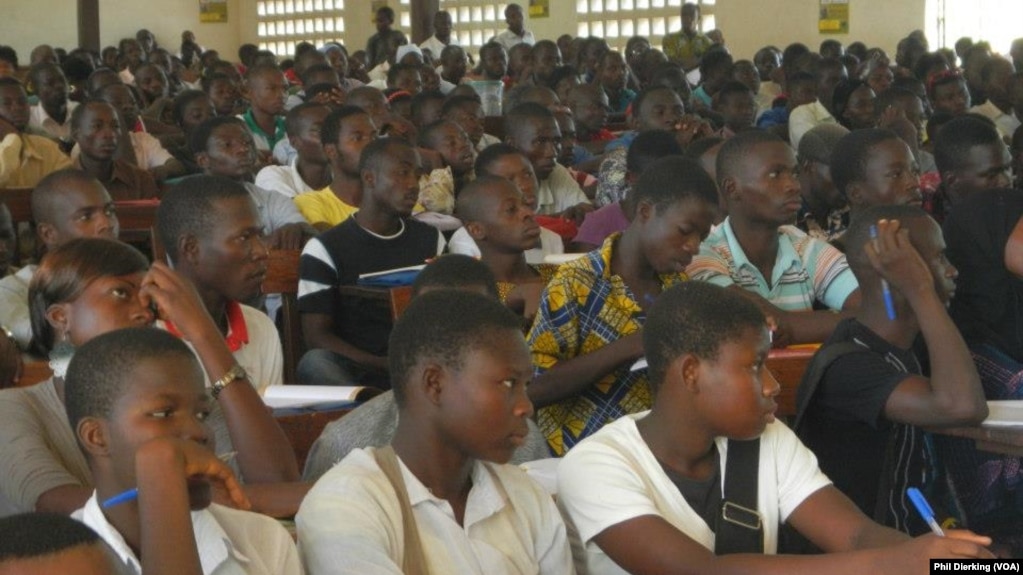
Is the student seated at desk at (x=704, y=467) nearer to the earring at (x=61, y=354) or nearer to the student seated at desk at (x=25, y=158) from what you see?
the earring at (x=61, y=354)

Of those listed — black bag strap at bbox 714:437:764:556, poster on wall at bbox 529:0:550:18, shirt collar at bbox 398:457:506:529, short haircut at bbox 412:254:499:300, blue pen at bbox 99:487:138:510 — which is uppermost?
poster on wall at bbox 529:0:550:18

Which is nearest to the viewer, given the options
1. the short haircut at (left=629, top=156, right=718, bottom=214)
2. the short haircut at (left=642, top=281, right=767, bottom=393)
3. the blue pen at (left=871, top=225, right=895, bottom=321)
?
the short haircut at (left=642, top=281, right=767, bottom=393)

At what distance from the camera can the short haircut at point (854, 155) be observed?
4.74 m

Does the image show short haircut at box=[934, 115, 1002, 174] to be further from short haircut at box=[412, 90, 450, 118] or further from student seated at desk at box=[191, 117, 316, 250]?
short haircut at box=[412, 90, 450, 118]

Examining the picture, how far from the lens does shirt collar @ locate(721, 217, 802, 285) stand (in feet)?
13.5

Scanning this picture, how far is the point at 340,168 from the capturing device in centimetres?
593

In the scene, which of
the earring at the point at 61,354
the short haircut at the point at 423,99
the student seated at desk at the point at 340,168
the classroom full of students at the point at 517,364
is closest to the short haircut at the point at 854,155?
the classroom full of students at the point at 517,364

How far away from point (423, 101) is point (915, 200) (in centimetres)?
439

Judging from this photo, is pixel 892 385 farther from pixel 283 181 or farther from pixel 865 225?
pixel 283 181

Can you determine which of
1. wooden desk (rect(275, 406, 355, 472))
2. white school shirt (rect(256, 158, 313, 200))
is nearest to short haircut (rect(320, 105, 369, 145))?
white school shirt (rect(256, 158, 313, 200))

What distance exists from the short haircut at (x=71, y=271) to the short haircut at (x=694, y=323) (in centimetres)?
102

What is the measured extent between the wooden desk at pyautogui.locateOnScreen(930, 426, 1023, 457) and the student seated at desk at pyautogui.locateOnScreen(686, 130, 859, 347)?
888mm

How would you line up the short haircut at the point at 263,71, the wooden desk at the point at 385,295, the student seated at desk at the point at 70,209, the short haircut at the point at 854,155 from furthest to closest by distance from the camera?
the short haircut at the point at 263,71
the short haircut at the point at 854,155
the student seated at desk at the point at 70,209
the wooden desk at the point at 385,295

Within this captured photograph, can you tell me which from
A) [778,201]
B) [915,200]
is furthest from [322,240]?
[915,200]
